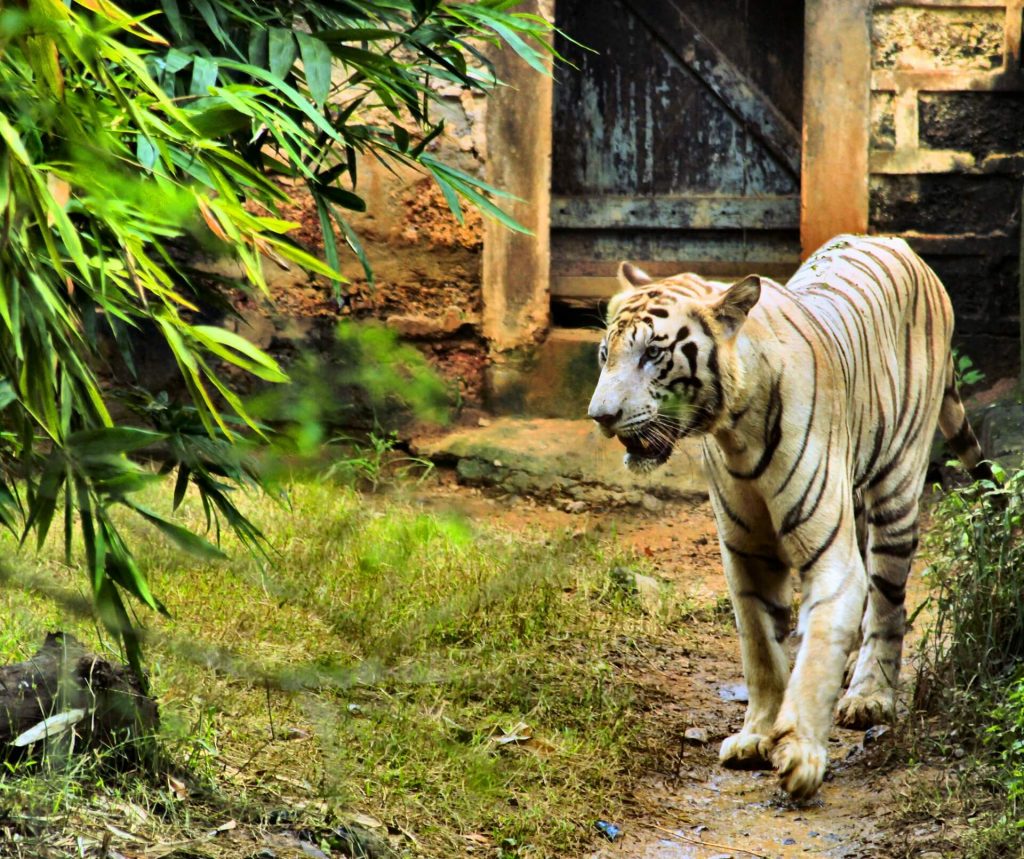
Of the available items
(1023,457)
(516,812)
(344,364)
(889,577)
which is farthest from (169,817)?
(344,364)

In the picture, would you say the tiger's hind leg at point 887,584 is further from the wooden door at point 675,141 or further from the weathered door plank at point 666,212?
the weathered door plank at point 666,212

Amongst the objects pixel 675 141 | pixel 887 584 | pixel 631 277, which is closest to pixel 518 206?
pixel 675 141

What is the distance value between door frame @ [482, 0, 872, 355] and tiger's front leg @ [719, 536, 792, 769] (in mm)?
3203

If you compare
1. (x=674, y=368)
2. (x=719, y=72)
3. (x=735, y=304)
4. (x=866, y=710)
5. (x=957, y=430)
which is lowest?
(x=866, y=710)

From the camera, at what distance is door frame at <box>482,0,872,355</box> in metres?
6.64

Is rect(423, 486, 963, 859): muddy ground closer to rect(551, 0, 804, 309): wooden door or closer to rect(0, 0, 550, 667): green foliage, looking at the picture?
rect(0, 0, 550, 667): green foliage

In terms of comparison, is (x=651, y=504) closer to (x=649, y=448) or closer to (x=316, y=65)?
(x=649, y=448)

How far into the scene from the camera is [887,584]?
4.18 metres

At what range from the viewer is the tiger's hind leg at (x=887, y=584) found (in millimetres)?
4160

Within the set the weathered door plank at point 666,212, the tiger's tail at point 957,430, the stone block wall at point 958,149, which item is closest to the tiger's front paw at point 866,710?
the tiger's tail at point 957,430

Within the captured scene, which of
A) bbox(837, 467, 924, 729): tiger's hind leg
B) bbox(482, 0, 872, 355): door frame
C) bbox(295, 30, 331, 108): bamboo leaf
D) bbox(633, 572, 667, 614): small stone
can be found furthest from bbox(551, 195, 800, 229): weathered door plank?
bbox(295, 30, 331, 108): bamboo leaf

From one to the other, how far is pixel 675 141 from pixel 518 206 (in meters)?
1.08

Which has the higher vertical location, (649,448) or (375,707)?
(649,448)

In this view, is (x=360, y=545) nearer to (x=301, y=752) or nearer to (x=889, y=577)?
(x=301, y=752)
